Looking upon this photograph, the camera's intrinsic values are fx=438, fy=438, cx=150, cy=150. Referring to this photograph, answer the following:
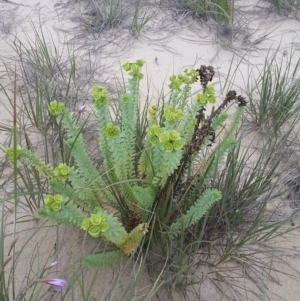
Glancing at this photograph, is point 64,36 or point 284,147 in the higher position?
point 64,36

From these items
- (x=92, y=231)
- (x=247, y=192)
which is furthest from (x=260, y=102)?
(x=92, y=231)

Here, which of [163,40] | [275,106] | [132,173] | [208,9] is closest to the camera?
[132,173]

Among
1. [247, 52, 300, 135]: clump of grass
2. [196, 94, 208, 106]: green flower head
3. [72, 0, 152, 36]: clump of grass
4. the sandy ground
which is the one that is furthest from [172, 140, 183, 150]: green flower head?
[72, 0, 152, 36]: clump of grass

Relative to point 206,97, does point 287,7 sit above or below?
above

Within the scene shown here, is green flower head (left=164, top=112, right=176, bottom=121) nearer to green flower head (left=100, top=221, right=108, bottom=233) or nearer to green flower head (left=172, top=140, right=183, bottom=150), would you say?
green flower head (left=172, top=140, right=183, bottom=150)

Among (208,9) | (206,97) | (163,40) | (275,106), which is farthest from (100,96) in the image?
(208,9)

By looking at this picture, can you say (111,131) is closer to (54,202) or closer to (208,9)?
(54,202)

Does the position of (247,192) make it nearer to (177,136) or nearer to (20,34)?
(177,136)
